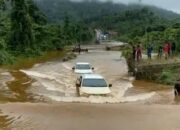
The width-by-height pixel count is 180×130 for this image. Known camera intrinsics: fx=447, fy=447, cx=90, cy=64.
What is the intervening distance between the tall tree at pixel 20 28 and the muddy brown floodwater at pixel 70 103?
983 inches

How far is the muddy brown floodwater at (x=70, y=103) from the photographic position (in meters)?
18.2

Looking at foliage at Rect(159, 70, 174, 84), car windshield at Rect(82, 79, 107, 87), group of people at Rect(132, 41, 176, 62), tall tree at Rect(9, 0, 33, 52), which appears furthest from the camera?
tall tree at Rect(9, 0, 33, 52)

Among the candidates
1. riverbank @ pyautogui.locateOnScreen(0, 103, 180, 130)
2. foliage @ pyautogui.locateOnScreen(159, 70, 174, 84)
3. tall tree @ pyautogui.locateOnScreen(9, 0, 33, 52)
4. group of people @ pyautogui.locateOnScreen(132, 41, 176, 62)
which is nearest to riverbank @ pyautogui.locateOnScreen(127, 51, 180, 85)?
foliage @ pyautogui.locateOnScreen(159, 70, 174, 84)

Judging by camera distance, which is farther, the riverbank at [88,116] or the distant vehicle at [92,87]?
the distant vehicle at [92,87]

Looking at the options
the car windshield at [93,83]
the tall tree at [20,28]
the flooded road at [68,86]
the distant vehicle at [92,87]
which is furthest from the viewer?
the tall tree at [20,28]

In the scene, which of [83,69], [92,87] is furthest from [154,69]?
[92,87]

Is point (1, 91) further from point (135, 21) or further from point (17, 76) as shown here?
point (135, 21)

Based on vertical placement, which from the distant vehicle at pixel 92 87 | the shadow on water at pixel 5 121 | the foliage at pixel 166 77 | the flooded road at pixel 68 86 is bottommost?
the flooded road at pixel 68 86

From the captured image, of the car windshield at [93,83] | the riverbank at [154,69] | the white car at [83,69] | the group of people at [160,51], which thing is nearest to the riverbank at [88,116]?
the car windshield at [93,83]

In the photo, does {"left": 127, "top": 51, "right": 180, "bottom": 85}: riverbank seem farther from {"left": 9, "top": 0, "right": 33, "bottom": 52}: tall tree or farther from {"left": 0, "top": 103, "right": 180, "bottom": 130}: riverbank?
{"left": 9, "top": 0, "right": 33, "bottom": 52}: tall tree

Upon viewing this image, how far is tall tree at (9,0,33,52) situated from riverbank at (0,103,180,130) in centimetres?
4089

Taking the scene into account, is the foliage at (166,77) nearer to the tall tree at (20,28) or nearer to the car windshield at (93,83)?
the car windshield at (93,83)

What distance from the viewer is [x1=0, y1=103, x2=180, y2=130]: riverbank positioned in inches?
695

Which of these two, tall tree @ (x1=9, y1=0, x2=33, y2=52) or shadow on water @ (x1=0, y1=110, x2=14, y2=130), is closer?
shadow on water @ (x1=0, y1=110, x2=14, y2=130)
